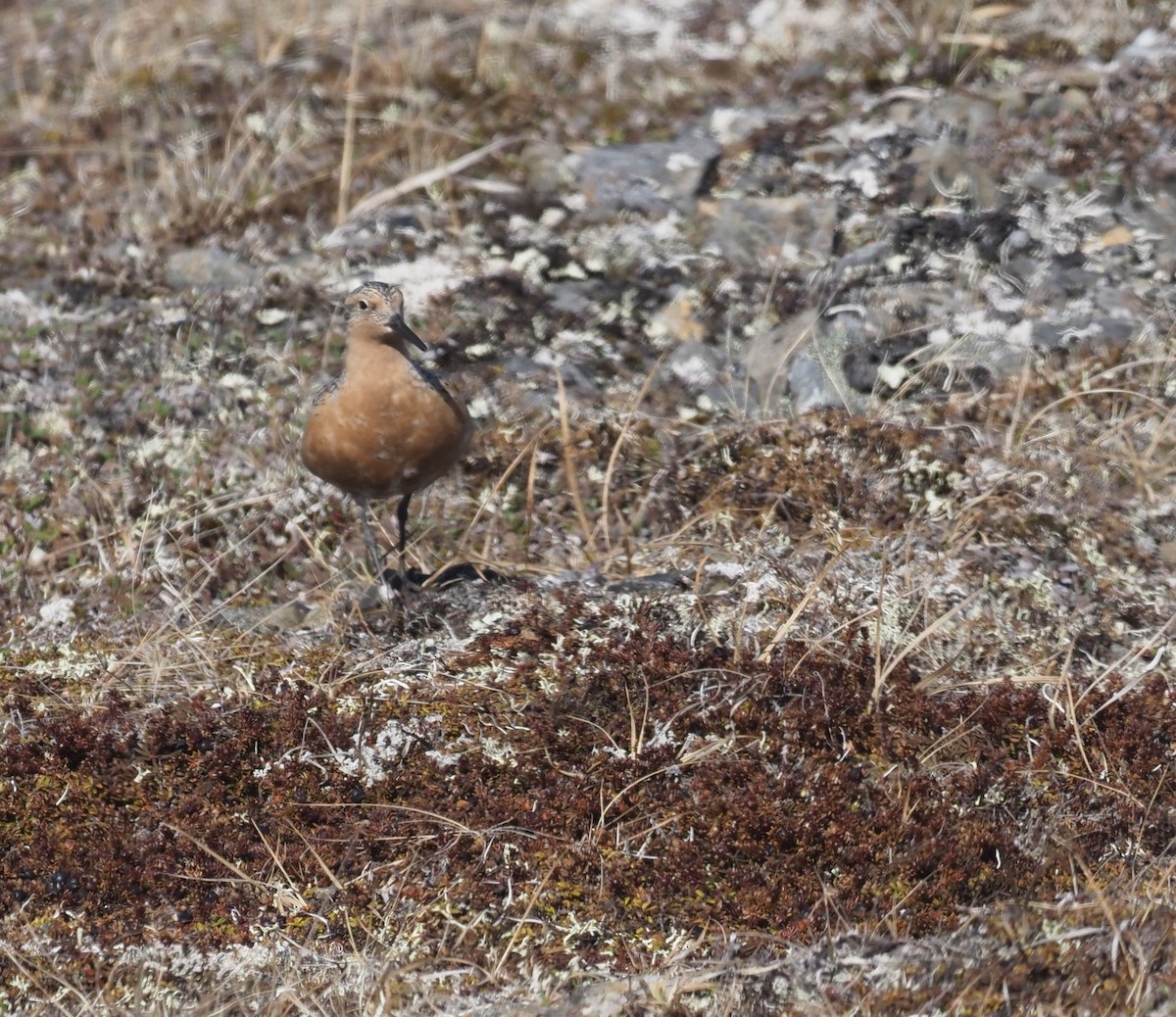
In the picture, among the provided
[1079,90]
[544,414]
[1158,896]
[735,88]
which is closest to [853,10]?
[735,88]

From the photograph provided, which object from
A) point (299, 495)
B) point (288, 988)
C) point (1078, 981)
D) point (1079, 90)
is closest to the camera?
point (1078, 981)

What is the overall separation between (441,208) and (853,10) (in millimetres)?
4410

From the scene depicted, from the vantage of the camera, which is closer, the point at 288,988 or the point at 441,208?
the point at 288,988

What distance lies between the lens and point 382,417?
711 centimetres

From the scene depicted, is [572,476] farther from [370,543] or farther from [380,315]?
[380,315]

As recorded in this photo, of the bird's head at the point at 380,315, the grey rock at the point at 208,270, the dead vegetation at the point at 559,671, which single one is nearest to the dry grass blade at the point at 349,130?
the dead vegetation at the point at 559,671

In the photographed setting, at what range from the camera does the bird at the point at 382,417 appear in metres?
7.12

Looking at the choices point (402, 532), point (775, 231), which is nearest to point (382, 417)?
point (402, 532)

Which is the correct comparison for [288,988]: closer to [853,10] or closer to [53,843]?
[53,843]

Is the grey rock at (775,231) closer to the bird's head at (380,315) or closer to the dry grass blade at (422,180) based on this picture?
the dry grass blade at (422,180)

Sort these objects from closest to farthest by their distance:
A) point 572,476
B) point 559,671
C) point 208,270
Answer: point 559,671 → point 572,476 → point 208,270

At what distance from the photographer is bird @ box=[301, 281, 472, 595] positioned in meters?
7.12

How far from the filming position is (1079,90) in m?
11.5

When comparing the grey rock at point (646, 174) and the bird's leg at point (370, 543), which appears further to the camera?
the grey rock at point (646, 174)
